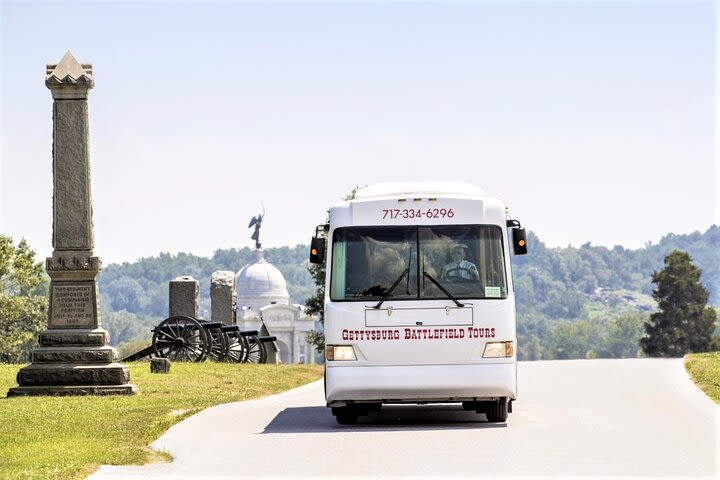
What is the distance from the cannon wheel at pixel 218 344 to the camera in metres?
39.6

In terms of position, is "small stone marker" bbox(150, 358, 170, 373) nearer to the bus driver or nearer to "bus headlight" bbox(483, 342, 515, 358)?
the bus driver

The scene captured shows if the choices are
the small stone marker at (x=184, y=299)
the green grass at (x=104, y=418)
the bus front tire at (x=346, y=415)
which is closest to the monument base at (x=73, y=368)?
the green grass at (x=104, y=418)

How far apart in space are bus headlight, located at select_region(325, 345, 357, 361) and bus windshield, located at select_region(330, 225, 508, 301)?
0.60 m

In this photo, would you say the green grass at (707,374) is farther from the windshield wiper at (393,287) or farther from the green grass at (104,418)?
the green grass at (104,418)

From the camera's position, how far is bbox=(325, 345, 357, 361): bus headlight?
1798 centimetres

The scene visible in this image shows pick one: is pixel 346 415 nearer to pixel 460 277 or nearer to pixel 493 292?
pixel 460 277

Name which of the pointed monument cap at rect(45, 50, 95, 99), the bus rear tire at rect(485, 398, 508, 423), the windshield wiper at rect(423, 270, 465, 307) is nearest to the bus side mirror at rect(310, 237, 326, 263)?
the windshield wiper at rect(423, 270, 465, 307)

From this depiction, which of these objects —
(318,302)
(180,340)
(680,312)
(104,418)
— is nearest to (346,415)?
(104,418)

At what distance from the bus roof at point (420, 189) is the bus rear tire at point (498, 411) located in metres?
2.62

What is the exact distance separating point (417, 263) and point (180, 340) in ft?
73.0

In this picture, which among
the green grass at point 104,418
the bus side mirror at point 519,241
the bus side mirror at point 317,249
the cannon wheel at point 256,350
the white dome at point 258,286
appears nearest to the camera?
the green grass at point 104,418

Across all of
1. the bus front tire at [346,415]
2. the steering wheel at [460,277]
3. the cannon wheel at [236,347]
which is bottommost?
the bus front tire at [346,415]

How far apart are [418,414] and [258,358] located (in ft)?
83.2

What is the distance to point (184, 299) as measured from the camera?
42906 mm
